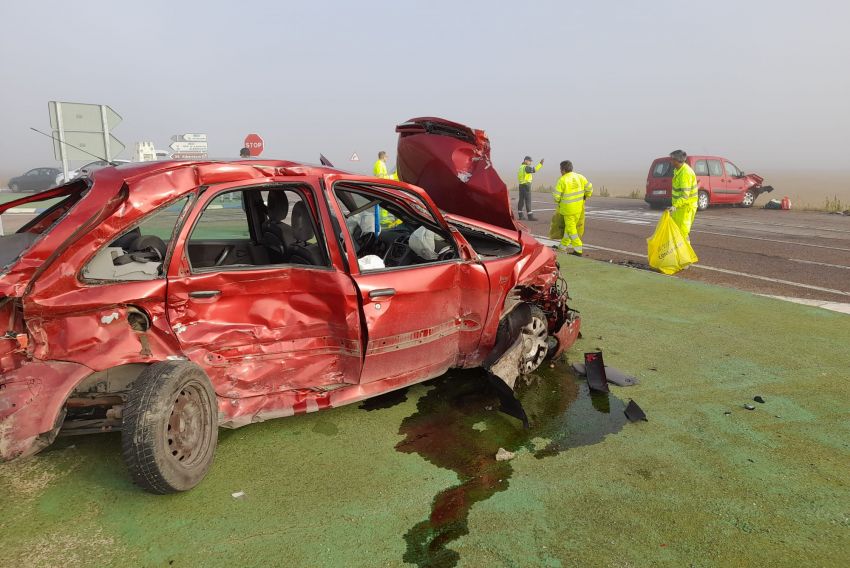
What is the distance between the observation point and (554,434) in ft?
10.8

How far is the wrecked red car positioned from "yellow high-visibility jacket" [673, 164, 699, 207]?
537 cm

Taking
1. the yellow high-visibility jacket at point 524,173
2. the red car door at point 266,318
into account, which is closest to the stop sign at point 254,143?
the yellow high-visibility jacket at point 524,173

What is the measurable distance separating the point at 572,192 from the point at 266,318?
799 cm

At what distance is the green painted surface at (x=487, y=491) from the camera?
227cm

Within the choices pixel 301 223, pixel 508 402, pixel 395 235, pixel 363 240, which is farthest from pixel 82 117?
pixel 508 402

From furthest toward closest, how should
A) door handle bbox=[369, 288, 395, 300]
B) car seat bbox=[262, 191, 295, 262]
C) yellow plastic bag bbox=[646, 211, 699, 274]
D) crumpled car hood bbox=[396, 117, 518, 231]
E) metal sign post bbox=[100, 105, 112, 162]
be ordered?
metal sign post bbox=[100, 105, 112, 162] < yellow plastic bag bbox=[646, 211, 699, 274] < crumpled car hood bbox=[396, 117, 518, 231] < car seat bbox=[262, 191, 295, 262] < door handle bbox=[369, 288, 395, 300]

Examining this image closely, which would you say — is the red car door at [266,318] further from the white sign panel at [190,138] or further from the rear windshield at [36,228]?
the white sign panel at [190,138]

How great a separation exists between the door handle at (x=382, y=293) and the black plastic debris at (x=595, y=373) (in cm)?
175

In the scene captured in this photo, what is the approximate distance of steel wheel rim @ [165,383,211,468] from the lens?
2590 mm

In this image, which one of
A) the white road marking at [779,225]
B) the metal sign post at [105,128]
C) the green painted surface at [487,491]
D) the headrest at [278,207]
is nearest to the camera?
the green painted surface at [487,491]

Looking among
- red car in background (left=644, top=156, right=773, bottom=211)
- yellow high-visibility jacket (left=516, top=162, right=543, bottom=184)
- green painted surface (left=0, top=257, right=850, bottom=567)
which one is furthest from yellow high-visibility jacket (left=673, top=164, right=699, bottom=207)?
red car in background (left=644, top=156, right=773, bottom=211)

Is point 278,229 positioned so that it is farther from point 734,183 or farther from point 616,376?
point 734,183

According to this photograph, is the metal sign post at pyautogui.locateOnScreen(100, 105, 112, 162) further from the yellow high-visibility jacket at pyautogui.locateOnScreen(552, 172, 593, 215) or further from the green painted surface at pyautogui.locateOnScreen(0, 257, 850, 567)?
the green painted surface at pyautogui.locateOnScreen(0, 257, 850, 567)

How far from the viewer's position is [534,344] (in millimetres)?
4062
